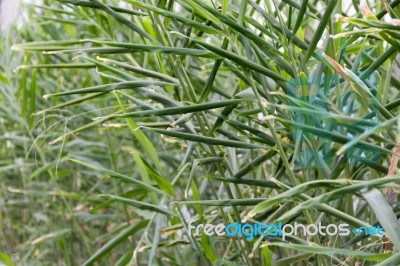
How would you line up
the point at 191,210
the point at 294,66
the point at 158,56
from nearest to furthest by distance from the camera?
1. the point at 294,66
2. the point at 158,56
3. the point at 191,210

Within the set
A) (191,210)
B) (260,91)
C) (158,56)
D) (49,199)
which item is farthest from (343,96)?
(49,199)

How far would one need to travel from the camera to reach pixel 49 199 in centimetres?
156

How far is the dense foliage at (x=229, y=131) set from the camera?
671 mm

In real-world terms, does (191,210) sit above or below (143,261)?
above

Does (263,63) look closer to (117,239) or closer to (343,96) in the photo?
(343,96)

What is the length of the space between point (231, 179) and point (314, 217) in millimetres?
94

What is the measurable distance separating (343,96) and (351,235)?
0.15 metres

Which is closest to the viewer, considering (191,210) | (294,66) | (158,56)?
(294,66)

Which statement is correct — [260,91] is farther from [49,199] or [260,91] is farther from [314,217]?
[49,199]

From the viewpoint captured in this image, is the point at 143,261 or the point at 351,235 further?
the point at 143,261

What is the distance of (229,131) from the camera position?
108 centimetres

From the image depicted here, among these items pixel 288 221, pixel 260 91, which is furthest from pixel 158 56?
pixel 288 221

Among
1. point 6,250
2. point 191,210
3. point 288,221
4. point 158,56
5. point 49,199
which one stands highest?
point 158,56

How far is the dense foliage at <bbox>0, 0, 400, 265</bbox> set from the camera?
0.67m
